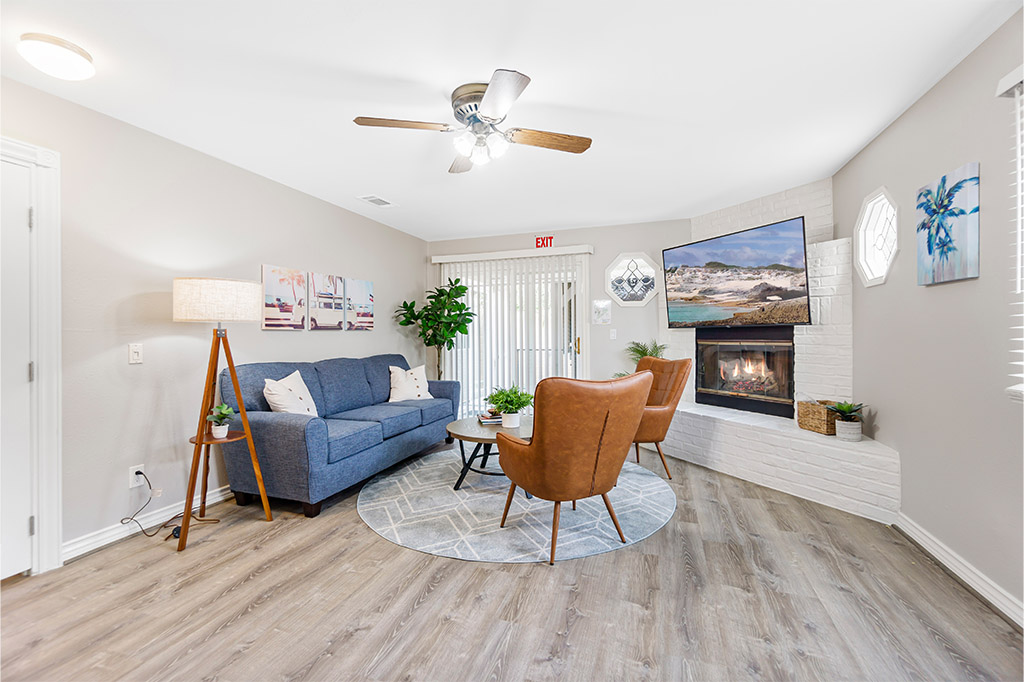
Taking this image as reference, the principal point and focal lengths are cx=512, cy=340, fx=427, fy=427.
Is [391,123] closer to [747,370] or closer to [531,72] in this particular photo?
[531,72]

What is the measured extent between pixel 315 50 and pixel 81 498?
105 inches

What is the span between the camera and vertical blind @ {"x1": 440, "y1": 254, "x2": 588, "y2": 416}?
527cm

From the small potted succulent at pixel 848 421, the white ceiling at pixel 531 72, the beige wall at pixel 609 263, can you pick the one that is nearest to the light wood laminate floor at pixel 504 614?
the small potted succulent at pixel 848 421

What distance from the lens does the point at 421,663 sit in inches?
62.2

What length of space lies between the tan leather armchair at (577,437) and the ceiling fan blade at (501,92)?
130 centimetres

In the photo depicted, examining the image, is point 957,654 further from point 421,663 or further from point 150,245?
point 150,245

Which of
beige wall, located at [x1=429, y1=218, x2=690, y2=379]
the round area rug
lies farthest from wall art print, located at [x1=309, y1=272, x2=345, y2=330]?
beige wall, located at [x1=429, y1=218, x2=690, y2=379]

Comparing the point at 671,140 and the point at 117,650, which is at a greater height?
the point at 671,140

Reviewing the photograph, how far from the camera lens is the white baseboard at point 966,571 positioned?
1760mm

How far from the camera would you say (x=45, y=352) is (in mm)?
2205

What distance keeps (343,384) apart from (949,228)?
4275mm

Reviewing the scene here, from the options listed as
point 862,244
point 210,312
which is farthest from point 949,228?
point 210,312

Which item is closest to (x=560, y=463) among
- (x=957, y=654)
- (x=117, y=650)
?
(x=957, y=654)

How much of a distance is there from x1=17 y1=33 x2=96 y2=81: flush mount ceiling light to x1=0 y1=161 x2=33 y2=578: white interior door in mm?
543
